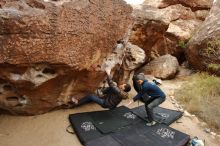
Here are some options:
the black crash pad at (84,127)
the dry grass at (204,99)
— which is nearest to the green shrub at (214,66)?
the dry grass at (204,99)

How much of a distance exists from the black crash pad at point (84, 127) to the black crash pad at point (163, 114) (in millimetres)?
1162

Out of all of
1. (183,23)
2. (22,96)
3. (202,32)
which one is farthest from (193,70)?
(22,96)

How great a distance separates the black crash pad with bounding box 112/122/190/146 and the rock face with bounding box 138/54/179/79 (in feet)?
14.2

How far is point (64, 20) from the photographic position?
16.3 feet

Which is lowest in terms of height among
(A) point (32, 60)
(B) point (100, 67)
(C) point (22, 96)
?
(C) point (22, 96)

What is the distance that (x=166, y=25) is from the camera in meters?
9.70

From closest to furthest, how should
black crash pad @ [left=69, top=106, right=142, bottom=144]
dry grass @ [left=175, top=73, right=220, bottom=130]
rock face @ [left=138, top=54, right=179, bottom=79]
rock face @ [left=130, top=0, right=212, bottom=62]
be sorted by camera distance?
black crash pad @ [left=69, top=106, right=142, bottom=144]
dry grass @ [left=175, top=73, right=220, bottom=130]
rock face @ [left=138, top=54, right=179, bottom=79]
rock face @ [left=130, top=0, right=212, bottom=62]

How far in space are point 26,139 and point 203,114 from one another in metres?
3.90

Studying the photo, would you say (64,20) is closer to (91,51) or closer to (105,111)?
(91,51)

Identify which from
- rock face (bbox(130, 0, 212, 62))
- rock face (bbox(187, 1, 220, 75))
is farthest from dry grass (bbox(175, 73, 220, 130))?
rock face (bbox(130, 0, 212, 62))

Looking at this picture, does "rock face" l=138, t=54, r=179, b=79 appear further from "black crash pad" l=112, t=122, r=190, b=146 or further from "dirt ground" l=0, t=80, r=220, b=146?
"black crash pad" l=112, t=122, r=190, b=146

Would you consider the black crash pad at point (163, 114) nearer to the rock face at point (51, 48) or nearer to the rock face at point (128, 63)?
the rock face at point (51, 48)

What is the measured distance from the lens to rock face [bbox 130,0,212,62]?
9.60 m

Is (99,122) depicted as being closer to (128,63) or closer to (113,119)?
(113,119)
